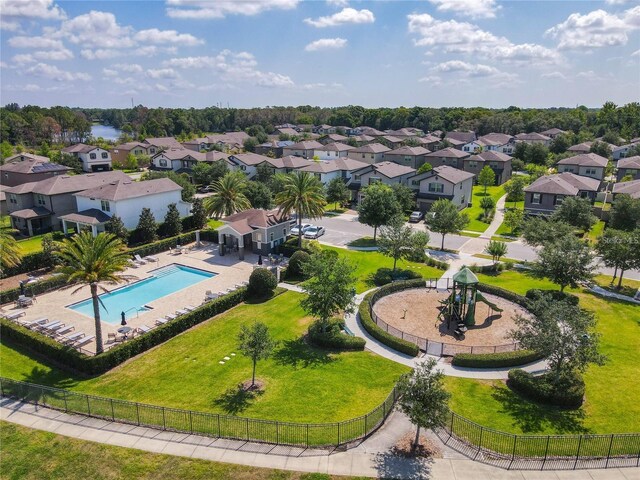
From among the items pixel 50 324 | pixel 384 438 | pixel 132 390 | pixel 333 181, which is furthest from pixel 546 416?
pixel 333 181

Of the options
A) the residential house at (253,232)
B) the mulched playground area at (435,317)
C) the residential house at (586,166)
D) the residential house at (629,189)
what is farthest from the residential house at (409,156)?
the mulched playground area at (435,317)

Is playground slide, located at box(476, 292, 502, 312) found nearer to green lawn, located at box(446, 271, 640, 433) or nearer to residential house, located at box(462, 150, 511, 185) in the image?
green lawn, located at box(446, 271, 640, 433)

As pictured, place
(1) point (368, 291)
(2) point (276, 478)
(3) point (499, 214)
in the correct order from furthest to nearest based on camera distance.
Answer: (3) point (499, 214) < (1) point (368, 291) < (2) point (276, 478)

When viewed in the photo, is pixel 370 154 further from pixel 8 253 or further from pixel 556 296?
pixel 8 253

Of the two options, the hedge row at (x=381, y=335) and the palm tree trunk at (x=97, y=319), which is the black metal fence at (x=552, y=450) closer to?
the hedge row at (x=381, y=335)

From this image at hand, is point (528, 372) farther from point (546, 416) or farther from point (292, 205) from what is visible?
point (292, 205)

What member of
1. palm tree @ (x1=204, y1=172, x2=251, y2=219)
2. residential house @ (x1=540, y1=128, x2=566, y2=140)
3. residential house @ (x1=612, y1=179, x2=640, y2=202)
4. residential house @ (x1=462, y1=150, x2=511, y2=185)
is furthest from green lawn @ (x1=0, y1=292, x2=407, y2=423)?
residential house @ (x1=540, y1=128, x2=566, y2=140)

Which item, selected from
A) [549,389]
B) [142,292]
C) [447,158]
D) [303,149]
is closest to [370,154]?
[447,158]
